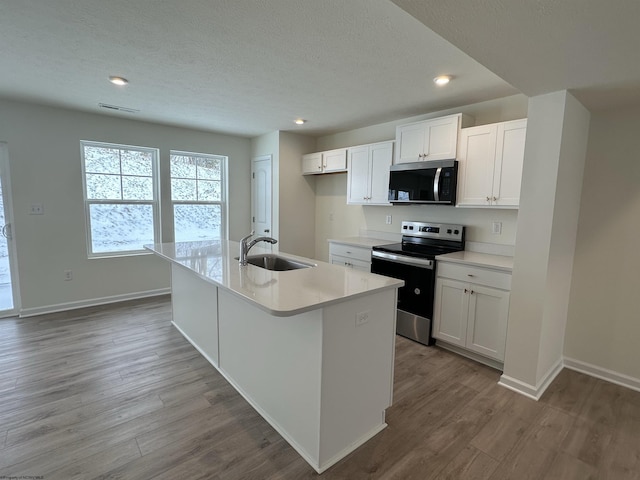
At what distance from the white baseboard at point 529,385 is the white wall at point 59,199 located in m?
4.45

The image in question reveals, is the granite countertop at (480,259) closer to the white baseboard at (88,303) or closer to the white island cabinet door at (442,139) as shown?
the white island cabinet door at (442,139)

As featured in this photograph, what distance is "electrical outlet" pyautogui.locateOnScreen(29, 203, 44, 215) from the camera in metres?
3.67

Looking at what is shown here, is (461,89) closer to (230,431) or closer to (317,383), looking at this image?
(317,383)

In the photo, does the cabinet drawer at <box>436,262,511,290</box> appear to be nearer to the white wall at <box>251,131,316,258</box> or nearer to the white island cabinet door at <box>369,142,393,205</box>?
the white island cabinet door at <box>369,142,393,205</box>

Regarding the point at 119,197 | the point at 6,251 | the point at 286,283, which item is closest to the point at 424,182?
the point at 286,283

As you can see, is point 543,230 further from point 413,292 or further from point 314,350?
point 314,350

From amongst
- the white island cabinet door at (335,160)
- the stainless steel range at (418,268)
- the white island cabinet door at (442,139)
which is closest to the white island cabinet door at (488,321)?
the stainless steel range at (418,268)

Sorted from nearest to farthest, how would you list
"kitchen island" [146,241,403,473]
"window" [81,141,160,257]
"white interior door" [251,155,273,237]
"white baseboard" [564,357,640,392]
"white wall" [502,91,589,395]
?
"kitchen island" [146,241,403,473] < "white wall" [502,91,589,395] < "white baseboard" [564,357,640,392] < "window" [81,141,160,257] < "white interior door" [251,155,273,237]

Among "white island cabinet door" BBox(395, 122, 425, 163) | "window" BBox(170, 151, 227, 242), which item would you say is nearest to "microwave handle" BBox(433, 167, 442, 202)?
"white island cabinet door" BBox(395, 122, 425, 163)

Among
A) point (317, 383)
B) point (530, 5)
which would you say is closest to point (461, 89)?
point (530, 5)

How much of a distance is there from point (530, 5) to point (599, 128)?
1904 millimetres

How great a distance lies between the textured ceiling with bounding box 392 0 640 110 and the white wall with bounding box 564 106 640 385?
52cm

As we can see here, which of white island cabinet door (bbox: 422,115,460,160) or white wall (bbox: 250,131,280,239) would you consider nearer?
white island cabinet door (bbox: 422,115,460,160)

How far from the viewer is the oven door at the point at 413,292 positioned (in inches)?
119
